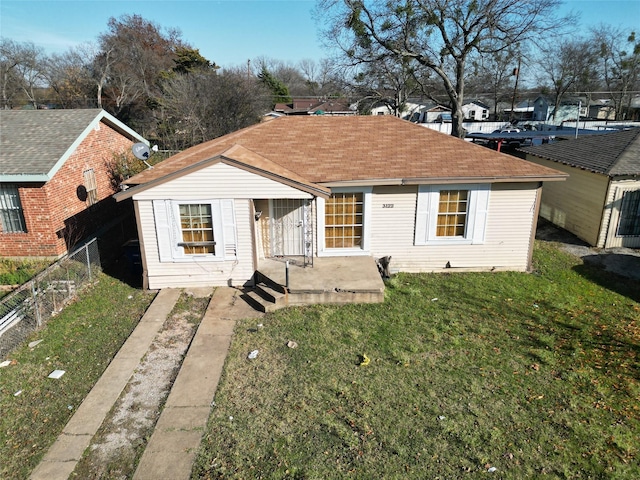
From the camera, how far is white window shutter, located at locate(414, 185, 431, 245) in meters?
11.7

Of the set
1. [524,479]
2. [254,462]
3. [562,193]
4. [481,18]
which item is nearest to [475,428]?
[524,479]

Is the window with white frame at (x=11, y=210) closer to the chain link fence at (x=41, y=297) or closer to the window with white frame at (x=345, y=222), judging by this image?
the chain link fence at (x=41, y=297)

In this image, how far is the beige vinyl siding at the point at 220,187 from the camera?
33.7ft

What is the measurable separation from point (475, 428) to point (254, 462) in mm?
3320

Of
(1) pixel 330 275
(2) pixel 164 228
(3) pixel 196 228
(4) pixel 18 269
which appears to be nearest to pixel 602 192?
(1) pixel 330 275

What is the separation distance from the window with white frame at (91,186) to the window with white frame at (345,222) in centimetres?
892

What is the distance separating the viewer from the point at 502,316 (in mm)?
9828

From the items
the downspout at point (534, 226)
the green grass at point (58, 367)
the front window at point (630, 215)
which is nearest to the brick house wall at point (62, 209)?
the green grass at point (58, 367)

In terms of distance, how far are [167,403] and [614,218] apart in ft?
49.4

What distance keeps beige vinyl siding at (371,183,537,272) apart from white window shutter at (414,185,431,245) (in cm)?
12

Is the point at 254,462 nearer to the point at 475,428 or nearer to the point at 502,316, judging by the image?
the point at 475,428

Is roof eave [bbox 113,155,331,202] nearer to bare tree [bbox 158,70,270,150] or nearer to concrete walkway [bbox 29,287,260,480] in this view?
concrete walkway [bbox 29,287,260,480]

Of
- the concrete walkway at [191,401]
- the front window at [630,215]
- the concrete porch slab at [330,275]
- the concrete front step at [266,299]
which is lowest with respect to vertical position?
the concrete walkway at [191,401]

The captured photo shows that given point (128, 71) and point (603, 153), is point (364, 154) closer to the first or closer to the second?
point (603, 153)
